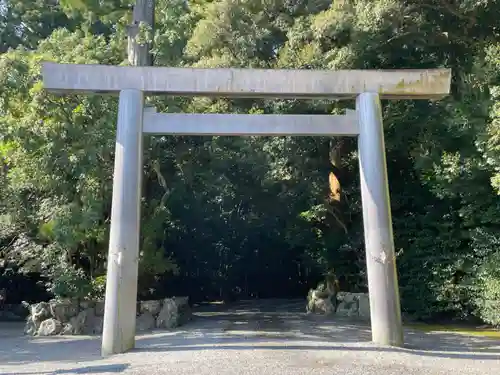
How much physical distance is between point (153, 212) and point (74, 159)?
2.65 meters

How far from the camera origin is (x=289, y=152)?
11539mm

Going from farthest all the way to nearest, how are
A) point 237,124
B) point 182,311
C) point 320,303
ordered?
1. point 320,303
2. point 182,311
3. point 237,124

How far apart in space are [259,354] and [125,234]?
2353 mm

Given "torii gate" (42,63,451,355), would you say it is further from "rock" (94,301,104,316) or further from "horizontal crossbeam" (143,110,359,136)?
"rock" (94,301,104,316)

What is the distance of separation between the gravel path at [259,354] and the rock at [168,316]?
1032 millimetres

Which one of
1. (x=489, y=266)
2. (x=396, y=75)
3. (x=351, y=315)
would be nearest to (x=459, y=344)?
(x=489, y=266)

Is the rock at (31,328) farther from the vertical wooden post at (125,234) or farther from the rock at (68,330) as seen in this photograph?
the vertical wooden post at (125,234)

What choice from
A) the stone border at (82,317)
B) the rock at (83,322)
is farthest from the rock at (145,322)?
the rock at (83,322)

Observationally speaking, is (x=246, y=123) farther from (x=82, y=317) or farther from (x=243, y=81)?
(x=82, y=317)

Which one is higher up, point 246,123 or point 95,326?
point 246,123

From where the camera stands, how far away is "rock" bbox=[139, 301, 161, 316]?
11.4 m

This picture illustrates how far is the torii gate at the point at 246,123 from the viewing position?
23.2ft

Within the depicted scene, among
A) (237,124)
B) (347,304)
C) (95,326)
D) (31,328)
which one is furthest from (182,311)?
(237,124)

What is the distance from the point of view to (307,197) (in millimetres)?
14414
